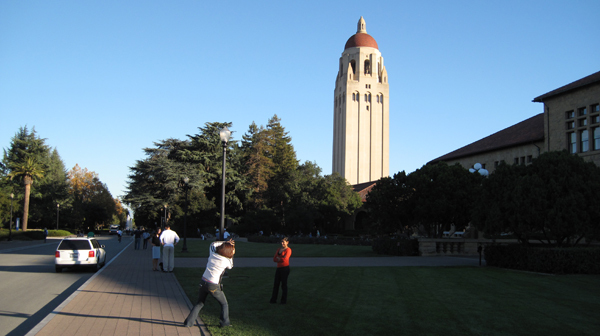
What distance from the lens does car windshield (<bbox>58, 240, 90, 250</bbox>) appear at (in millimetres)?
16969

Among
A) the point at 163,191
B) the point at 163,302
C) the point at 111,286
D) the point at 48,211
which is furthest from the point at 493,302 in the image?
the point at 48,211

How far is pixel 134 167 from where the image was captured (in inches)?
2773

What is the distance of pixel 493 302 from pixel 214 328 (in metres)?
6.82

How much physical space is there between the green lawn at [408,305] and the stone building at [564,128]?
1744 cm

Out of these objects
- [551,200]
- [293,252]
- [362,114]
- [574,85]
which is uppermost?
[362,114]

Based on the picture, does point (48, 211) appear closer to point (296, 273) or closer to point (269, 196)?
point (269, 196)

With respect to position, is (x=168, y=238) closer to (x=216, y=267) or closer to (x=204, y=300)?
(x=204, y=300)

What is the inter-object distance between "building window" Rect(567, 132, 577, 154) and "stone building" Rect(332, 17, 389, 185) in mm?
71245

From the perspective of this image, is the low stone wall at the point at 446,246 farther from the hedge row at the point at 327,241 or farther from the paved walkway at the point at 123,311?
the paved walkway at the point at 123,311

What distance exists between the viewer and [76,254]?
16.9 metres

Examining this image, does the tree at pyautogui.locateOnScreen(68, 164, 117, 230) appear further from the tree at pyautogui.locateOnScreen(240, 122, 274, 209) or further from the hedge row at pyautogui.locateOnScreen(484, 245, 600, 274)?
the hedge row at pyautogui.locateOnScreen(484, 245, 600, 274)

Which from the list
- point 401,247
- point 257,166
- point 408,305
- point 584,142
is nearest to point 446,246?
point 401,247

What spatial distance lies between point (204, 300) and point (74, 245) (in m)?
11.8

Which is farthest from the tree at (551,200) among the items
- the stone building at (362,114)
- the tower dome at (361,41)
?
the tower dome at (361,41)
